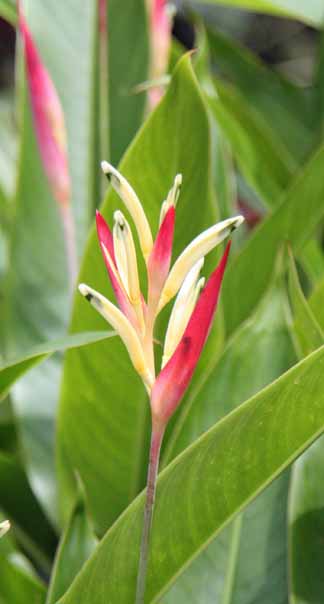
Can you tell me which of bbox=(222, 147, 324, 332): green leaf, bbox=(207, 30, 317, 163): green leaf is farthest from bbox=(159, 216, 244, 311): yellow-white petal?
bbox=(207, 30, 317, 163): green leaf

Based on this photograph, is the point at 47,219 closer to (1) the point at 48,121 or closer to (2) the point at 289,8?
(1) the point at 48,121

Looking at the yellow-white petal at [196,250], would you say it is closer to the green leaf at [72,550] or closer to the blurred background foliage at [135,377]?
the blurred background foliage at [135,377]

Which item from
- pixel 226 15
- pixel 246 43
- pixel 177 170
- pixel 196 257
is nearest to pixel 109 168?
pixel 196 257

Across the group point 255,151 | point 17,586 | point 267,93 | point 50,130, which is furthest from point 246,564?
point 267,93

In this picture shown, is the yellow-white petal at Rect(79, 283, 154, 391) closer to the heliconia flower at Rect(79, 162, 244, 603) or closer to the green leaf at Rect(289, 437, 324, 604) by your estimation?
the heliconia flower at Rect(79, 162, 244, 603)

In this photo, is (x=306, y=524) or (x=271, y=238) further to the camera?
(x=271, y=238)

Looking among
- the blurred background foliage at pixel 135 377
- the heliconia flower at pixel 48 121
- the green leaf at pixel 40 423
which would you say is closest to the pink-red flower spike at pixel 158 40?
the blurred background foliage at pixel 135 377
